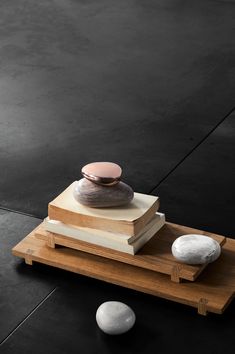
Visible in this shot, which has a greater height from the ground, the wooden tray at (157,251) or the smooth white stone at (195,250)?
the smooth white stone at (195,250)

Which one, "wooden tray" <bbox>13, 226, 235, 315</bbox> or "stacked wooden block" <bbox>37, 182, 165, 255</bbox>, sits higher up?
"stacked wooden block" <bbox>37, 182, 165, 255</bbox>

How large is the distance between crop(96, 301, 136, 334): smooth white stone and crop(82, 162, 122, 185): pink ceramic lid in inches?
17.4

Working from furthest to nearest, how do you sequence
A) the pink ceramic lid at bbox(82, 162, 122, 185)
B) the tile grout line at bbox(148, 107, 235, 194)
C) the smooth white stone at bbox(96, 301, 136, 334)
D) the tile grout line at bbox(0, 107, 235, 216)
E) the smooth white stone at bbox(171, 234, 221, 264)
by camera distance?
the tile grout line at bbox(148, 107, 235, 194) → the tile grout line at bbox(0, 107, 235, 216) → the pink ceramic lid at bbox(82, 162, 122, 185) → the smooth white stone at bbox(171, 234, 221, 264) → the smooth white stone at bbox(96, 301, 136, 334)

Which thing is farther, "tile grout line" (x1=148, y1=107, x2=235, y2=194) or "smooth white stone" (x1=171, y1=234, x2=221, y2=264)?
"tile grout line" (x1=148, y1=107, x2=235, y2=194)

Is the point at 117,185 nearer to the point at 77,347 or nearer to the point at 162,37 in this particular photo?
the point at 77,347

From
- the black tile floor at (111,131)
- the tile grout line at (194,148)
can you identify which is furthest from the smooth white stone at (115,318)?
the tile grout line at (194,148)

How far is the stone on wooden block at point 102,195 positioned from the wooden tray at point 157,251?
14cm

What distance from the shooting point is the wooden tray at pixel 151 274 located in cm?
259

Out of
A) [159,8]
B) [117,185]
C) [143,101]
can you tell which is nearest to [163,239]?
[117,185]

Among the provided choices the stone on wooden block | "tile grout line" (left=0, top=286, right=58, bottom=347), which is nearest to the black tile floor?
"tile grout line" (left=0, top=286, right=58, bottom=347)

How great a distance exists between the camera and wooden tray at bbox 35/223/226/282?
104 inches

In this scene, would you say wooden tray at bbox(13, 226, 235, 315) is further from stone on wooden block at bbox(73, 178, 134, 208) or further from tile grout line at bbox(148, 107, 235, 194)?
tile grout line at bbox(148, 107, 235, 194)

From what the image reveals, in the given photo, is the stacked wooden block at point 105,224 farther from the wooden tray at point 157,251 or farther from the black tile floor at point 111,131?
the black tile floor at point 111,131

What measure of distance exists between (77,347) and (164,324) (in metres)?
0.29
